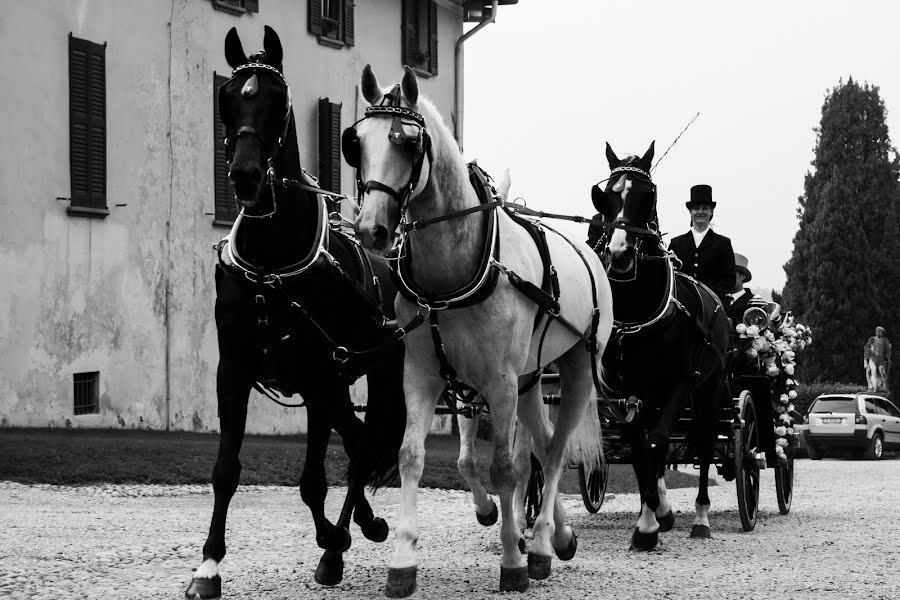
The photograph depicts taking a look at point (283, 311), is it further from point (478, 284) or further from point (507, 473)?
point (507, 473)

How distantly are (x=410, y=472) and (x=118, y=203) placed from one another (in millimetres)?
14695

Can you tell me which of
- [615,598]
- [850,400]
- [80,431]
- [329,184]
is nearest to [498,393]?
[615,598]

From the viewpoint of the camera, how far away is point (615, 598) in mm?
6938

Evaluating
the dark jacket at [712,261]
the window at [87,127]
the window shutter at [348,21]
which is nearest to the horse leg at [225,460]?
the dark jacket at [712,261]

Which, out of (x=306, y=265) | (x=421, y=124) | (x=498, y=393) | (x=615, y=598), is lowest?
(x=615, y=598)

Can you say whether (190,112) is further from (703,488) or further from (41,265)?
(703,488)

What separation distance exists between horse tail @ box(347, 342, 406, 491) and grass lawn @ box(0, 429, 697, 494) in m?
6.95

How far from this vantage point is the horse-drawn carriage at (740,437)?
34.5 ft

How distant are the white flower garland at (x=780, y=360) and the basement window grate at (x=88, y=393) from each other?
11134 mm

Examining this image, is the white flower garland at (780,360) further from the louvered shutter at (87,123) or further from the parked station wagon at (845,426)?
the parked station wagon at (845,426)

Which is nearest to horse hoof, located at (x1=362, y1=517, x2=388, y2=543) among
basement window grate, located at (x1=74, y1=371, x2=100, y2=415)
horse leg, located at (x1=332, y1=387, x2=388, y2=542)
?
horse leg, located at (x1=332, y1=387, x2=388, y2=542)

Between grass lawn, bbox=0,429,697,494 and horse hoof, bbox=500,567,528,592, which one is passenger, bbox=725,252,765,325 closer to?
grass lawn, bbox=0,429,697,494

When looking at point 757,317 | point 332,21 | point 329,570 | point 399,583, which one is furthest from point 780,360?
point 332,21

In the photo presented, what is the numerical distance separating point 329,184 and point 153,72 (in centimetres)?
510
